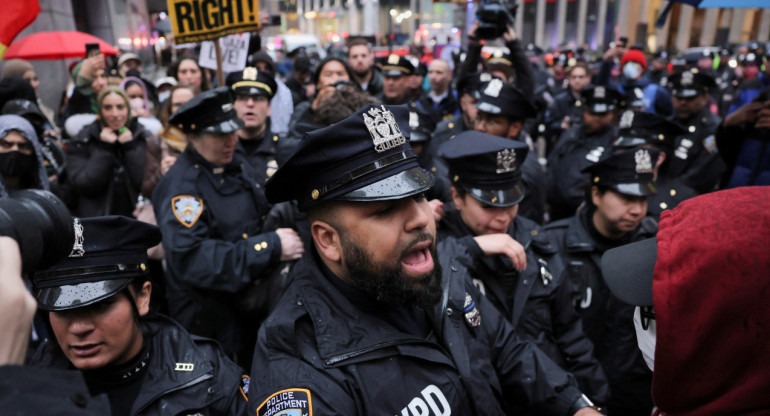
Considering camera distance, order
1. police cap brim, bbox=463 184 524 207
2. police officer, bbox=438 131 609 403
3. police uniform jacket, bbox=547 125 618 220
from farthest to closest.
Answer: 1. police uniform jacket, bbox=547 125 618 220
2. police cap brim, bbox=463 184 524 207
3. police officer, bbox=438 131 609 403

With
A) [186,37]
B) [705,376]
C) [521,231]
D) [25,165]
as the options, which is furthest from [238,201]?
[705,376]

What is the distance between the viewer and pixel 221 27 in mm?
4930

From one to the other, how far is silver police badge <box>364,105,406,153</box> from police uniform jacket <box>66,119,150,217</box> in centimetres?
395

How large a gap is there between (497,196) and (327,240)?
54.0 inches

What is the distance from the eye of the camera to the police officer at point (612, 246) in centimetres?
319

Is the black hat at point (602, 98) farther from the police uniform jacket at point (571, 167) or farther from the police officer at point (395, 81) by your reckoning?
the police officer at point (395, 81)

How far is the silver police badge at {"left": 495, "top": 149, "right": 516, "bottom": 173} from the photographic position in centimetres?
292

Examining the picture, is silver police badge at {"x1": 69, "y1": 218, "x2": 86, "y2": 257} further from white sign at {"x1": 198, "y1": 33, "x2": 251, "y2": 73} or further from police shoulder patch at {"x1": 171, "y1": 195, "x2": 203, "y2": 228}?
white sign at {"x1": 198, "y1": 33, "x2": 251, "y2": 73}

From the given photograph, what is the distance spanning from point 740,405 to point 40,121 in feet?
17.5

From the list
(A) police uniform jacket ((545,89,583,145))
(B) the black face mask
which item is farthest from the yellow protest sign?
(A) police uniform jacket ((545,89,583,145))

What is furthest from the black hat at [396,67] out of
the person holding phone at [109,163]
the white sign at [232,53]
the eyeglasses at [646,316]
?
the eyeglasses at [646,316]

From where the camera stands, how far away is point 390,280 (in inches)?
66.7

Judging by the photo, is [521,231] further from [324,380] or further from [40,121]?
[40,121]

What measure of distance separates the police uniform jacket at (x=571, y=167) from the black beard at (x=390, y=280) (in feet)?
12.6
